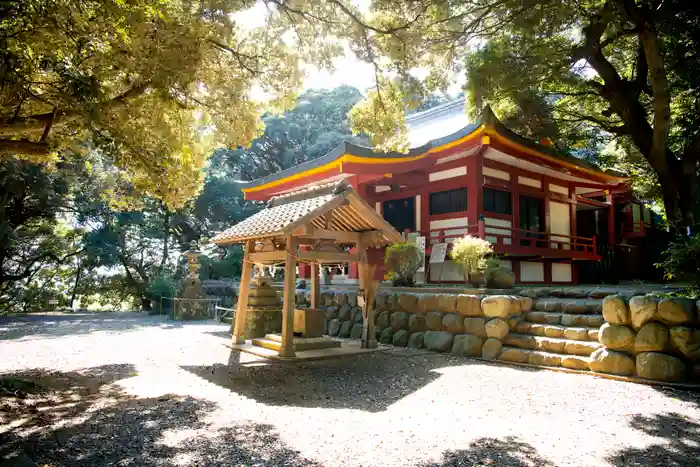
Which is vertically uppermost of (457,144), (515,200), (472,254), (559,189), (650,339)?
(457,144)

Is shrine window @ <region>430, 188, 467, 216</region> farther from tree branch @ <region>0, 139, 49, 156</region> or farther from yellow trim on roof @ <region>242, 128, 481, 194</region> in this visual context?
tree branch @ <region>0, 139, 49, 156</region>

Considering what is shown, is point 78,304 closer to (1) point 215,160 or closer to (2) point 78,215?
(2) point 78,215

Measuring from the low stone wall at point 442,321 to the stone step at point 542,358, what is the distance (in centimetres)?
18

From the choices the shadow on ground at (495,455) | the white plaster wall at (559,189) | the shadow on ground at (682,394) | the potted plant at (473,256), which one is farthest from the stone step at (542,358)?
the white plaster wall at (559,189)

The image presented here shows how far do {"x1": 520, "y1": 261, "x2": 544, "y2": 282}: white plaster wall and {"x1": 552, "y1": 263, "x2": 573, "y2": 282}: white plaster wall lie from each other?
728 millimetres

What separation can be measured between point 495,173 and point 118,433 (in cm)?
1129

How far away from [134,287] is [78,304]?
7.14 meters

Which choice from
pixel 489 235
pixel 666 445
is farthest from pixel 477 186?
pixel 666 445

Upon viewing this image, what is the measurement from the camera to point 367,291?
808 cm

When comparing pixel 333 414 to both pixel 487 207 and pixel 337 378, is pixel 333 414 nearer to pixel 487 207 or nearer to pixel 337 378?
pixel 337 378

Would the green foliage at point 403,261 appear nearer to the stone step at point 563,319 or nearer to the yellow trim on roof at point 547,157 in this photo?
the stone step at point 563,319

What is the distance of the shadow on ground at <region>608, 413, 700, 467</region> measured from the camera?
344cm

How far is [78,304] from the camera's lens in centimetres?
2636

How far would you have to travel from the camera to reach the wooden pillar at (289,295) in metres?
7.08
